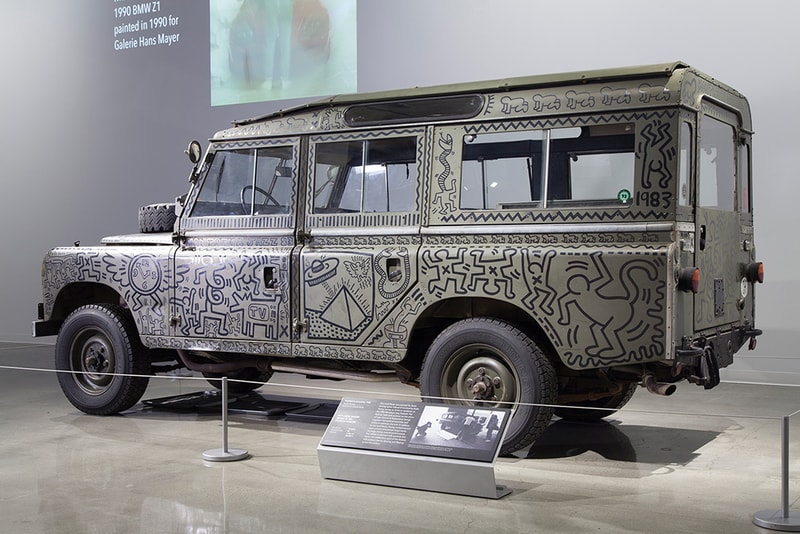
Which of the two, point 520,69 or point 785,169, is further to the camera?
point 520,69

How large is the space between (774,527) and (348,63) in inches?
303

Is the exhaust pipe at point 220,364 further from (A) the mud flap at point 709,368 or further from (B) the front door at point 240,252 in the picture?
(A) the mud flap at point 709,368

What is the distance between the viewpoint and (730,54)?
30.0 feet

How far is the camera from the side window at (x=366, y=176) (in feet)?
21.6

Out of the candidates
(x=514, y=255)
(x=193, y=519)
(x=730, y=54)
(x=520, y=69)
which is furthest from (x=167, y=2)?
(x=193, y=519)

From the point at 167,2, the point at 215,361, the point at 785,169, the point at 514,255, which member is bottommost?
the point at 215,361

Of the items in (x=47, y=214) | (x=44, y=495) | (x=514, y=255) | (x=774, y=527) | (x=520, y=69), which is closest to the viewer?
(x=774, y=527)

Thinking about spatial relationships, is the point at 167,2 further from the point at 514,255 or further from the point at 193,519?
the point at 193,519

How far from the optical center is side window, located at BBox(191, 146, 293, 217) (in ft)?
23.5

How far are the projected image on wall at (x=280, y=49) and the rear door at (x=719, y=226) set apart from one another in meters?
5.21

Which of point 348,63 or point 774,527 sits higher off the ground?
point 348,63

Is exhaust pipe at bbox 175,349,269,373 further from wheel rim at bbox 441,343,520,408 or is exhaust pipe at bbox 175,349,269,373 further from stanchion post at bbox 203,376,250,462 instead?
wheel rim at bbox 441,343,520,408

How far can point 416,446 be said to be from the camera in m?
5.32

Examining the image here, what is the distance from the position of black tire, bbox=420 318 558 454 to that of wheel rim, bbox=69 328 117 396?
9.53 feet
